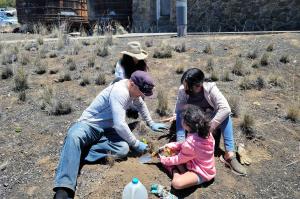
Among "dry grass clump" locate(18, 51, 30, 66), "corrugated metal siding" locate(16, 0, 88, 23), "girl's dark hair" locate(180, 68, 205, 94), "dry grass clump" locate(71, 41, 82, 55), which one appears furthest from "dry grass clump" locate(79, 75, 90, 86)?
"corrugated metal siding" locate(16, 0, 88, 23)

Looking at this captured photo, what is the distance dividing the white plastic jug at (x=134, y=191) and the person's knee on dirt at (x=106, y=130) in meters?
0.58

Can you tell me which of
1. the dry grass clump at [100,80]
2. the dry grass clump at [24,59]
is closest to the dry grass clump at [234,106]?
the dry grass clump at [100,80]

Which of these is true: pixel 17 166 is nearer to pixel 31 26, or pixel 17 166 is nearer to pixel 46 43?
pixel 46 43

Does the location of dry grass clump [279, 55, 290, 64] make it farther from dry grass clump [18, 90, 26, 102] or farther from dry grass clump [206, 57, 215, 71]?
dry grass clump [18, 90, 26, 102]

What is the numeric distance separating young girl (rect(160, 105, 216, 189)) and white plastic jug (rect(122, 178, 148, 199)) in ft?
1.37

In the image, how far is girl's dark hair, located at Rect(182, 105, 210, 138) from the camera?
13.2ft

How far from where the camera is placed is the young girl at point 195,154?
405 cm

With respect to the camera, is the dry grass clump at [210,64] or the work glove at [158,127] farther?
the dry grass clump at [210,64]

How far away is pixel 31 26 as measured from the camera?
18422 millimetres

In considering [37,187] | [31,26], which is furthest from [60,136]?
[31,26]

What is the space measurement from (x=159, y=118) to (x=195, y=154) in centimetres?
190

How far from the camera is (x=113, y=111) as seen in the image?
4352 millimetres

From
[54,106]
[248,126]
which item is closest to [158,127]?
[248,126]

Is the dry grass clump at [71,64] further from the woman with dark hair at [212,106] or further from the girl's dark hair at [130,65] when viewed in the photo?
the woman with dark hair at [212,106]
